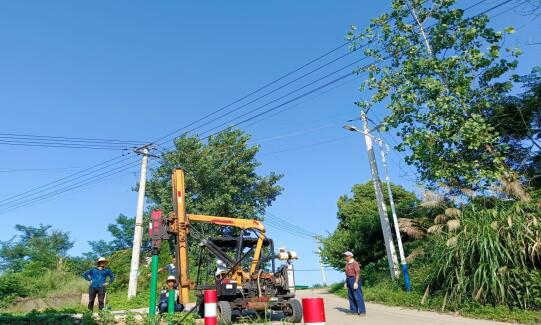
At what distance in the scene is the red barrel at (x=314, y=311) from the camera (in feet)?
12.5

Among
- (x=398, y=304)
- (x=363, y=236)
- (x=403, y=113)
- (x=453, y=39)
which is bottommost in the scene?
(x=398, y=304)

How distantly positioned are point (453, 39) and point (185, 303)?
10890 millimetres

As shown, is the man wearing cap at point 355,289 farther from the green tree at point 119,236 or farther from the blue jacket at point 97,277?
the green tree at point 119,236

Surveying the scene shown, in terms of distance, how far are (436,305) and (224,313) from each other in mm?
5389

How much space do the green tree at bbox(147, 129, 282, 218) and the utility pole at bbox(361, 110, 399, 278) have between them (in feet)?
34.7

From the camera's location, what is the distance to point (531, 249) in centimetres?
1004

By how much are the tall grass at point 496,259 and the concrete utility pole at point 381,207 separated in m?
4.68

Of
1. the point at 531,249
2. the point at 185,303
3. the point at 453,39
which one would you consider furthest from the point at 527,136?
the point at 185,303

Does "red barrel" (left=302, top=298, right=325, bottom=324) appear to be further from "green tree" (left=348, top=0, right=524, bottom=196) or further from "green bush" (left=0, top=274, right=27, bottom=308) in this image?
"green bush" (left=0, top=274, right=27, bottom=308)

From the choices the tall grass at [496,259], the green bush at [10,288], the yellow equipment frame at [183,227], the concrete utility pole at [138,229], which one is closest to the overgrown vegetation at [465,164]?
the tall grass at [496,259]

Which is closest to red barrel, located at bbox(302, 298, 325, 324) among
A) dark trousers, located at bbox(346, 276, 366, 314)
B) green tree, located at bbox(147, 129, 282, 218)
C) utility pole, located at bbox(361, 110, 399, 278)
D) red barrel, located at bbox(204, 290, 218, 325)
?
red barrel, located at bbox(204, 290, 218, 325)

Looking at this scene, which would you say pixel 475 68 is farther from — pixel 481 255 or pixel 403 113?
pixel 481 255

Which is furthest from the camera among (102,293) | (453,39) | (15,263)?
(15,263)

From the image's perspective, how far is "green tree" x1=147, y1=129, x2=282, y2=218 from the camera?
88.1 feet
